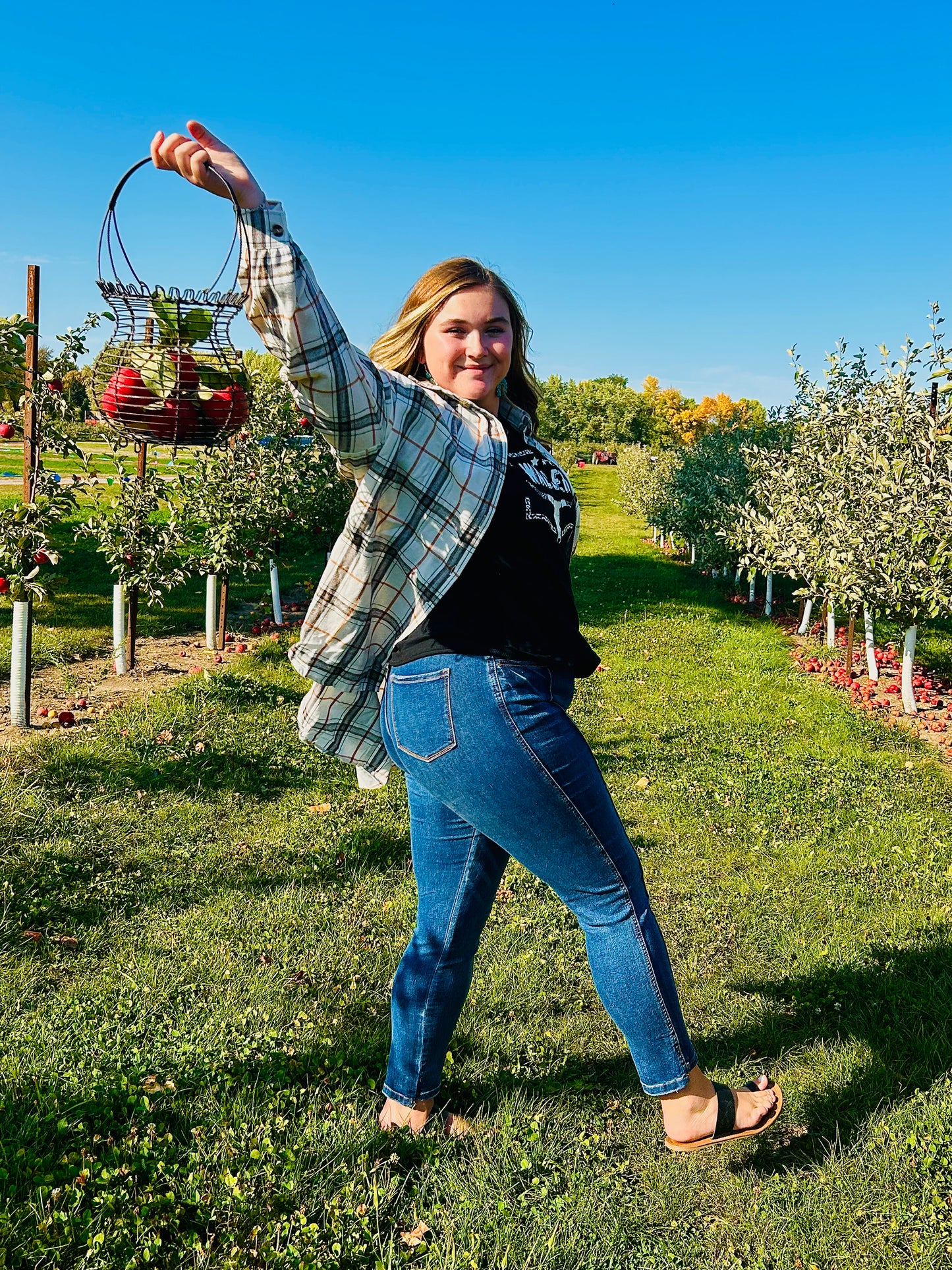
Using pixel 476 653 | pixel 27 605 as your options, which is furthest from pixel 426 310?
pixel 27 605

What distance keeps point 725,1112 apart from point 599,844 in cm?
75

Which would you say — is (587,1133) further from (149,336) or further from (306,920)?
(149,336)

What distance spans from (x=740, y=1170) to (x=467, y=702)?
159 cm

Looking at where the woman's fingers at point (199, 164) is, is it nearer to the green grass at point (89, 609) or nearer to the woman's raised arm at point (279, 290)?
the woman's raised arm at point (279, 290)

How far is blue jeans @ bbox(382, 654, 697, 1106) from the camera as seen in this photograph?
185cm

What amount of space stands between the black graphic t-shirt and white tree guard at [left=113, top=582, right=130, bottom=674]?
21.0 ft

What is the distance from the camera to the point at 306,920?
3.59 meters

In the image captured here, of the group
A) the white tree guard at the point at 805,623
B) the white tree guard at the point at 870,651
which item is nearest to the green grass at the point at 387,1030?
the white tree guard at the point at 870,651

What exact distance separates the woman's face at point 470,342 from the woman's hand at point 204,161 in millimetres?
583

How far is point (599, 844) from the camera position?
192 cm

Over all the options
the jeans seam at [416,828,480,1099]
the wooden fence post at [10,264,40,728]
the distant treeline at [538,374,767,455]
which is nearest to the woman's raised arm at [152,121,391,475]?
the jeans seam at [416,828,480,1099]

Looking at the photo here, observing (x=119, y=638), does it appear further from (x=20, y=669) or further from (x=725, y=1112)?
(x=725, y=1112)

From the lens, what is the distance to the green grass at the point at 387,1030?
2.11m

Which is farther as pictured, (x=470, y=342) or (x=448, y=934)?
(x=448, y=934)
